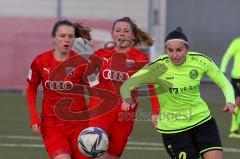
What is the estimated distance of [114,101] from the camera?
30.9ft

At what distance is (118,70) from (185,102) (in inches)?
54.2

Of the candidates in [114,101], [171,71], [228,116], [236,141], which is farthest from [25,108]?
[171,71]

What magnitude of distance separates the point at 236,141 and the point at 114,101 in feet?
16.2

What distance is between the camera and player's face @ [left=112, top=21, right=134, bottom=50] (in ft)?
30.3

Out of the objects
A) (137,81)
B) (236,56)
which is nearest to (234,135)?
(236,56)

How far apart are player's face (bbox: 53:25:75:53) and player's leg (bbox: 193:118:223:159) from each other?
1.56 m

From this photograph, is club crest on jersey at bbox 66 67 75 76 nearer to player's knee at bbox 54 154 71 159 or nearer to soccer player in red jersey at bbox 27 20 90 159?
soccer player in red jersey at bbox 27 20 90 159

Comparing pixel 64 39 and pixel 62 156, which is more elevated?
pixel 64 39

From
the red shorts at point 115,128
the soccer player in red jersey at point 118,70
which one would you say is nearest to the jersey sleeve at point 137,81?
the soccer player in red jersey at point 118,70

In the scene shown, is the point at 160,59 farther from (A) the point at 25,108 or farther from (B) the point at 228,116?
(A) the point at 25,108

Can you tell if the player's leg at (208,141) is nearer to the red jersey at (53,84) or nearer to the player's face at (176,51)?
the player's face at (176,51)

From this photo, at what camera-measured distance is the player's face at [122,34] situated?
364 inches

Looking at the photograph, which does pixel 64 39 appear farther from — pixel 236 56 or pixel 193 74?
pixel 236 56

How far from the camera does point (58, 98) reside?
8336 mm
